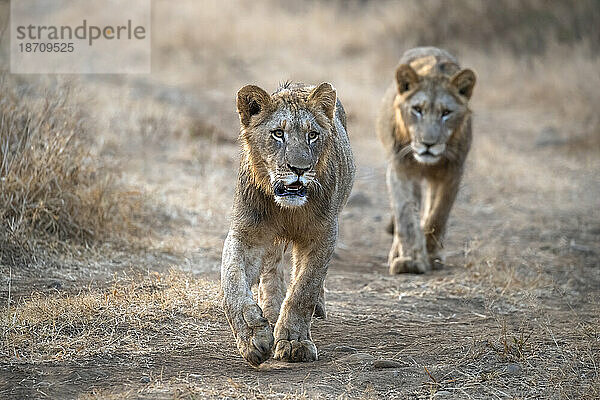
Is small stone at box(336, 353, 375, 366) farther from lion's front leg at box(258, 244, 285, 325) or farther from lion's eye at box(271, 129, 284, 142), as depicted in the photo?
lion's eye at box(271, 129, 284, 142)

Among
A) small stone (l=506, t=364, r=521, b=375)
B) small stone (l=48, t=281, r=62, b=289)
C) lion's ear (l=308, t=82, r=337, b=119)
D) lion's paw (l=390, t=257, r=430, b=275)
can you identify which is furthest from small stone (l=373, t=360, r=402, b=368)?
lion's paw (l=390, t=257, r=430, b=275)

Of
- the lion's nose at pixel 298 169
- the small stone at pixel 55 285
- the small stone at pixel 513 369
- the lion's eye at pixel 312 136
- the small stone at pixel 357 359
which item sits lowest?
the small stone at pixel 513 369

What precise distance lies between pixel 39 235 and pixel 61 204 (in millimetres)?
341

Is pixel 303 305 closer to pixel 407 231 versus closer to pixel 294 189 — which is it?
pixel 294 189

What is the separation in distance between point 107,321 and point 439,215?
3723 millimetres

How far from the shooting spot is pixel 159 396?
4250 mm

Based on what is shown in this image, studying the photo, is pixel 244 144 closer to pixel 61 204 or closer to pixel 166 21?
pixel 61 204

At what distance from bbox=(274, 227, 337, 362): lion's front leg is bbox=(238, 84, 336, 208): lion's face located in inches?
13.1

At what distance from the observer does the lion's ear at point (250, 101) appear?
506 cm

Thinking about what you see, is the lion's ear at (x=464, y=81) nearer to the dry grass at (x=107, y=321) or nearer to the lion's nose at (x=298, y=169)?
the dry grass at (x=107, y=321)

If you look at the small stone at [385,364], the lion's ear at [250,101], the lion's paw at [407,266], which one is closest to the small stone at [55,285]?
the lion's ear at [250,101]

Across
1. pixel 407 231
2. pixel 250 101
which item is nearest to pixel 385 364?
pixel 250 101

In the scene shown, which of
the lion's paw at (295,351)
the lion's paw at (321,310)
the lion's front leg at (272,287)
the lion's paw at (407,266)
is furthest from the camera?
the lion's paw at (407,266)

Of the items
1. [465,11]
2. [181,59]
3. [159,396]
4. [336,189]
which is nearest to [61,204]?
[336,189]
